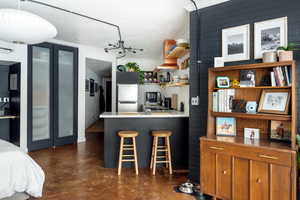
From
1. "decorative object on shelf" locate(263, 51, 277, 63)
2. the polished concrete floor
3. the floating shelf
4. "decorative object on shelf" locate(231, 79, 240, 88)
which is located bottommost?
the polished concrete floor

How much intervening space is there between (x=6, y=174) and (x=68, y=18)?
291 centimetres

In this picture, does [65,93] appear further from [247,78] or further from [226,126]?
[247,78]

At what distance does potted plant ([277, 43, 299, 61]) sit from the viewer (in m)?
1.91

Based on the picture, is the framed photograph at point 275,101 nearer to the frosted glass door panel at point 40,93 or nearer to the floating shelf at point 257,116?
the floating shelf at point 257,116

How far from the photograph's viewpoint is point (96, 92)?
907cm

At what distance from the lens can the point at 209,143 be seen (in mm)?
2279

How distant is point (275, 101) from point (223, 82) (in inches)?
23.9

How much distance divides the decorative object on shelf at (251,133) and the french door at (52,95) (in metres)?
4.42

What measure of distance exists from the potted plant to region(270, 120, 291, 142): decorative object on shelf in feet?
2.33

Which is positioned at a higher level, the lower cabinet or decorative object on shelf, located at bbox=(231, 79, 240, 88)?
decorative object on shelf, located at bbox=(231, 79, 240, 88)

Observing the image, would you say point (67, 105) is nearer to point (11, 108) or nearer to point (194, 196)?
point (11, 108)

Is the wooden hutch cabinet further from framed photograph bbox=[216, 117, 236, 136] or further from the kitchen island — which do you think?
the kitchen island

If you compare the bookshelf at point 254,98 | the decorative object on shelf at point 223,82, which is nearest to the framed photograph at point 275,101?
the bookshelf at point 254,98

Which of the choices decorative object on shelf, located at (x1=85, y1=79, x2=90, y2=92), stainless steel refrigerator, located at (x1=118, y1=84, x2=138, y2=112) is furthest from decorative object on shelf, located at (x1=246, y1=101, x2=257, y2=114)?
decorative object on shelf, located at (x1=85, y1=79, x2=90, y2=92)
